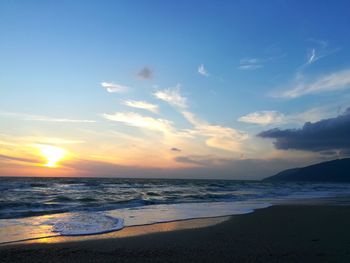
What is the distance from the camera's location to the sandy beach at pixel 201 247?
7.70 meters

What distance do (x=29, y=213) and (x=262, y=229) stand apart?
10913 millimetres

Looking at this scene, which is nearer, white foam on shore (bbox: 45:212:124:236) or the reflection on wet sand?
the reflection on wet sand

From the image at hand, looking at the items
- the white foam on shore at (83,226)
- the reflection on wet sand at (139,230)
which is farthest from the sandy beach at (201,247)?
the white foam on shore at (83,226)

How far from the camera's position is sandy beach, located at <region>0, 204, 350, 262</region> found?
7.70 meters

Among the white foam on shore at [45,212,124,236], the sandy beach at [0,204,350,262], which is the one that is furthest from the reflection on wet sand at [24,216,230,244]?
the white foam on shore at [45,212,124,236]

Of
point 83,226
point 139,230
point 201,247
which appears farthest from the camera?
point 83,226

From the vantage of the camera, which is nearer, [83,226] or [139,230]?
[139,230]

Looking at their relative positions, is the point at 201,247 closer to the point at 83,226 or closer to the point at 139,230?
the point at 139,230

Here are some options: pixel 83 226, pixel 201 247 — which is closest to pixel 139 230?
pixel 83 226

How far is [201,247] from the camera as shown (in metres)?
8.86

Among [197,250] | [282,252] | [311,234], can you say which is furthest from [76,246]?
[311,234]

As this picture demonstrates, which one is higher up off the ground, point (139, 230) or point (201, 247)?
point (139, 230)

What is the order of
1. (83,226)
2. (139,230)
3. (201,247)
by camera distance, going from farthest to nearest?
(83,226)
(139,230)
(201,247)

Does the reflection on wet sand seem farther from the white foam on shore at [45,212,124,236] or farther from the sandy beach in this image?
the white foam on shore at [45,212,124,236]
